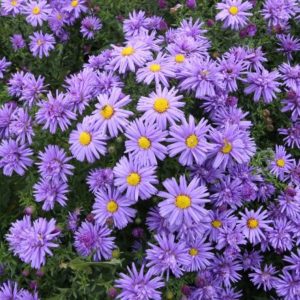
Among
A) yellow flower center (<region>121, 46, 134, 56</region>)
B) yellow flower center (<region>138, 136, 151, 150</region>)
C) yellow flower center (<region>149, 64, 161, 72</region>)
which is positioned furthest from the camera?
yellow flower center (<region>121, 46, 134, 56</region>)

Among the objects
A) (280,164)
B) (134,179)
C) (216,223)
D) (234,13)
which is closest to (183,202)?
(134,179)

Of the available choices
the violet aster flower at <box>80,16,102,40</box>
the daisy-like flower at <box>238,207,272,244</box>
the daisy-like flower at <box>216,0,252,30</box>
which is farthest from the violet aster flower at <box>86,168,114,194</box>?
the violet aster flower at <box>80,16,102,40</box>

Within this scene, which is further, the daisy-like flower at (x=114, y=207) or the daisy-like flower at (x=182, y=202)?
→ the daisy-like flower at (x=114, y=207)

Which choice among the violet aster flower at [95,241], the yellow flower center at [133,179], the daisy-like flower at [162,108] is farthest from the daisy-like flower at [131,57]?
the violet aster flower at [95,241]

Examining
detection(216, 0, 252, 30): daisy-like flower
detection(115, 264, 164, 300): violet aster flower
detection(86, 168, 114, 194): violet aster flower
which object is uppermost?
detection(216, 0, 252, 30): daisy-like flower

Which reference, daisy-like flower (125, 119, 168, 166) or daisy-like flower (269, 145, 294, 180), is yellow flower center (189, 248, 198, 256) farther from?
daisy-like flower (269, 145, 294, 180)

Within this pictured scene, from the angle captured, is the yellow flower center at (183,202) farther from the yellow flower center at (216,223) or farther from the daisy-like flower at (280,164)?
the daisy-like flower at (280,164)
